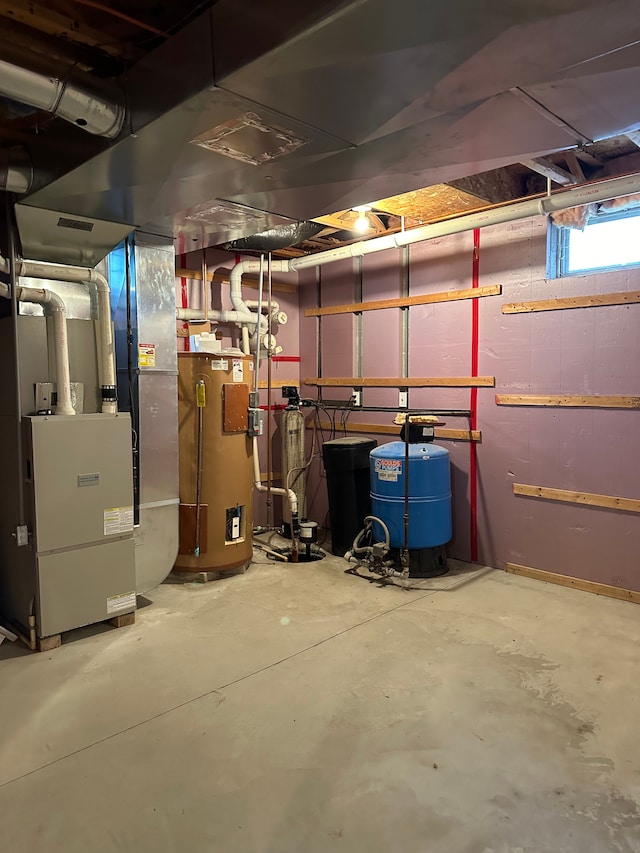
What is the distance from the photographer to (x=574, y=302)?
13.0ft

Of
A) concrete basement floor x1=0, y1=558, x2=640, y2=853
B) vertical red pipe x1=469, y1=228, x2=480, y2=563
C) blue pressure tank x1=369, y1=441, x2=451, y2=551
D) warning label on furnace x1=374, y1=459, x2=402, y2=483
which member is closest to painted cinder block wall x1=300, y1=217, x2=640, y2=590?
vertical red pipe x1=469, y1=228, x2=480, y2=563

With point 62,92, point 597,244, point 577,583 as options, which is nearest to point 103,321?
point 62,92

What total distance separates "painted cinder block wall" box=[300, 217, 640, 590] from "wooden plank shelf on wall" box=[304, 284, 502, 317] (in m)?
0.05

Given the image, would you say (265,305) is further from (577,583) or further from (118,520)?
(577,583)

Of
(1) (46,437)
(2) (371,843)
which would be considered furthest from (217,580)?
(2) (371,843)

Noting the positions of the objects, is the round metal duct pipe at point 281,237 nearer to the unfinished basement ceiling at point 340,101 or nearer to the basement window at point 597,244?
the unfinished basement ceiling at point 340,101

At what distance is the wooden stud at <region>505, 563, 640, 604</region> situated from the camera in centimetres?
379

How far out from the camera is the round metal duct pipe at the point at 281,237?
450cm

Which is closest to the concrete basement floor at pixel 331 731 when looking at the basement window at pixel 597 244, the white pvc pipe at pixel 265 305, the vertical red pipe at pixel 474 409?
the vertical red pipe at pixel 474 409

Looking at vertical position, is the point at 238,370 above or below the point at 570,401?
above

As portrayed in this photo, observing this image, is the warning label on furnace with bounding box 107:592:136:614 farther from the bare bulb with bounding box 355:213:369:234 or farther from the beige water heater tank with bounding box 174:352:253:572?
the bare bulb with bounding box 355:213:369:234

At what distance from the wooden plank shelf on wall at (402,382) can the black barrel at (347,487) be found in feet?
1.97

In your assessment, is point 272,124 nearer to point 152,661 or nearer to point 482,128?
point 482,128

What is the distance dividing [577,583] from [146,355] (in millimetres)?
3231
